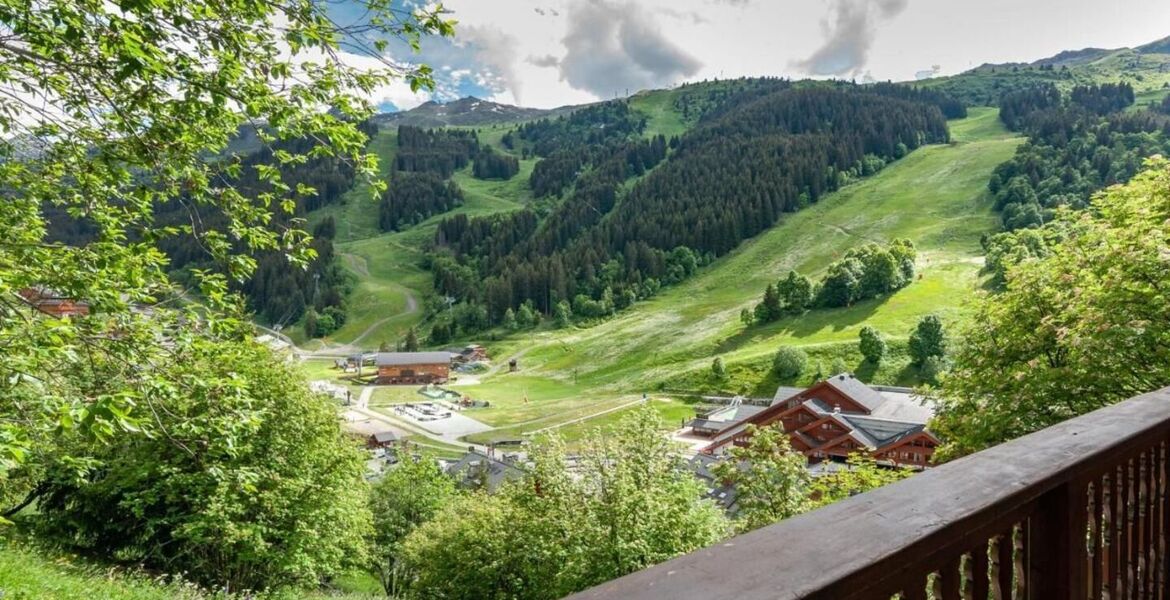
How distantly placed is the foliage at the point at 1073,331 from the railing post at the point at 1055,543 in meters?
13.7

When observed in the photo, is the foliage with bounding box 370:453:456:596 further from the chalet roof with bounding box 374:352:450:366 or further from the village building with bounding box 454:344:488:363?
the village building with bounding box 454:344:488:363

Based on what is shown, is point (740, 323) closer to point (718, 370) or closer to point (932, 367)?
point (718, 370)

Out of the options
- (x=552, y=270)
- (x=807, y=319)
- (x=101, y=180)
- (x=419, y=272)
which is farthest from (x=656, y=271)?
(x=101, y=180)

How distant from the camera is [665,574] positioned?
1.45 meters

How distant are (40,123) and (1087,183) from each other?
16375 centimetres

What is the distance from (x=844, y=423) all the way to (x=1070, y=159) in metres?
127

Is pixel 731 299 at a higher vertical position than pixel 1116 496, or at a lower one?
lower

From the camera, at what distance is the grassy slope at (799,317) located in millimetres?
89500

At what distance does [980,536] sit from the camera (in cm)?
206

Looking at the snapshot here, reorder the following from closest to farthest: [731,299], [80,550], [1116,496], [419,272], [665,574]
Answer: [665,574] < [1116,496] < [80,550] < [731,299] < [419,272]

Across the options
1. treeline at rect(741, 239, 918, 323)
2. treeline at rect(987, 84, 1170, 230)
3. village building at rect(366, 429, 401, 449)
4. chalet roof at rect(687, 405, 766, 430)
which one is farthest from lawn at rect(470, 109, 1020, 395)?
village building at rect(366, 429, 401, 449)

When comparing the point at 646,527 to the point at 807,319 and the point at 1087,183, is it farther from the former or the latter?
the point at 1087,183

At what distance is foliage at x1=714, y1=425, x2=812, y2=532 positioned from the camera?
2175cm

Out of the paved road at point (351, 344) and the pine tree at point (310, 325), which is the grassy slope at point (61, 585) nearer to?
the paved road at point (351, 344)
